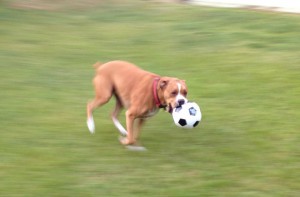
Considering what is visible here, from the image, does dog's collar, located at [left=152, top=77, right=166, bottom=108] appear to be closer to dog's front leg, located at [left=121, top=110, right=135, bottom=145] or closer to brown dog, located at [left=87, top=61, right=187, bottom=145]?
brown dog, located at [left=87, top=61, right=187, bottom=145]

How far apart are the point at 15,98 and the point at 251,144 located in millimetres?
3276

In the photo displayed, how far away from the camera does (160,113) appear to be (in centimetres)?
759

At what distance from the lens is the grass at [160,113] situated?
5.60 meters

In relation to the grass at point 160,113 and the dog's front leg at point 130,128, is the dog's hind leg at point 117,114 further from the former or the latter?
the dog's front leg at point 130,128

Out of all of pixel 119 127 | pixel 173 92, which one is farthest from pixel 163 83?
pixel 119 127

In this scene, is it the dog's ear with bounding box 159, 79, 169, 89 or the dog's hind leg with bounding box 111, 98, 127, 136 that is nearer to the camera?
the dog's ear with bounding box 159, 79, 169, 89

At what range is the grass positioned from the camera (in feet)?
18.4

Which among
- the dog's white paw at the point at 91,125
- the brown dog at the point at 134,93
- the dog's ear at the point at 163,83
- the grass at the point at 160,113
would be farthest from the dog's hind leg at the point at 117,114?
the dog's ear at the point at 163,83

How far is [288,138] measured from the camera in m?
6.57

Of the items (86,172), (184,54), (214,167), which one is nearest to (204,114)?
(214,167)

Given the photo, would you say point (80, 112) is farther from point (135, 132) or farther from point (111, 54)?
point (111, 54)

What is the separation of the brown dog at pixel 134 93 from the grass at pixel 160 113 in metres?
0.23

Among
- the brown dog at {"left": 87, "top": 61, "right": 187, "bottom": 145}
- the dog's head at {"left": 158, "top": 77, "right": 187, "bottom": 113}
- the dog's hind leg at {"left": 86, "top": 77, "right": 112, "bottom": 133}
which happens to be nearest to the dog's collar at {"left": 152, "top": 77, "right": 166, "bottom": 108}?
the brown dog at {"left": 87, "top": 61, "right": 187, "bottom": 145}

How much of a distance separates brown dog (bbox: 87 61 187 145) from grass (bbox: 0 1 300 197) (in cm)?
23
